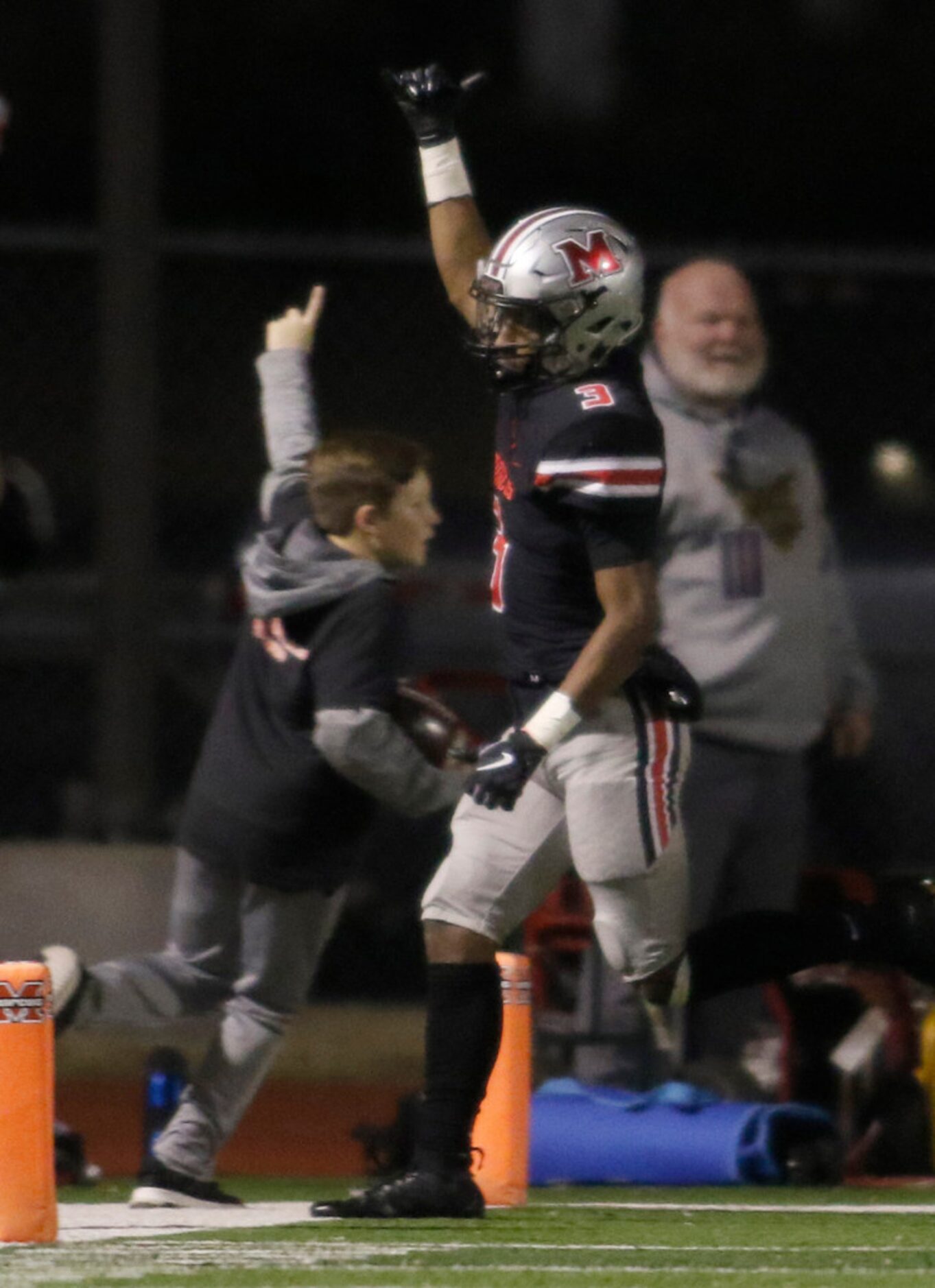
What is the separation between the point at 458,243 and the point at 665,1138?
1.96 meters

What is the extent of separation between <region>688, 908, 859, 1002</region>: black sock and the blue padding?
0.52 metres

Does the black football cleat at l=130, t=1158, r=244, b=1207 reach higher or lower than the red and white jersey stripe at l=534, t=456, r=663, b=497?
lower

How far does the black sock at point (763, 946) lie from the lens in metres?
5.88

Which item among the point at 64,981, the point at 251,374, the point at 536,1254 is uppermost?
the point at 251,374

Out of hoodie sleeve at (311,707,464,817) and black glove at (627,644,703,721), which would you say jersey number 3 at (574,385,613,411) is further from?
hoodie sleeve at (311,707,464,817)

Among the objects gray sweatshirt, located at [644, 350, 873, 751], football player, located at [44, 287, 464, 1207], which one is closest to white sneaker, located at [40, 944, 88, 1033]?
football player, located at [44, 287, 464, 1207]

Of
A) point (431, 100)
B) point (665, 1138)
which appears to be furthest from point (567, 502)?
point (665, 1138)

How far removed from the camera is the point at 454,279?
5762mm

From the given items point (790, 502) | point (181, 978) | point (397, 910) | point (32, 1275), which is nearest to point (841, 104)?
point (397, 910)

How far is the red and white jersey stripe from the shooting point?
521 cm

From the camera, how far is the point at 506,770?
5.16 metres

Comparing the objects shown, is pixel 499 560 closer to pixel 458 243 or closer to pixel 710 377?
pixel 458 243

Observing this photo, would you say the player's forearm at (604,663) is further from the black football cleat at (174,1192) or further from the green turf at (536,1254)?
the black football cleat at (174,1192)

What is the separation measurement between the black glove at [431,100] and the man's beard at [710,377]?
1.47 meters
